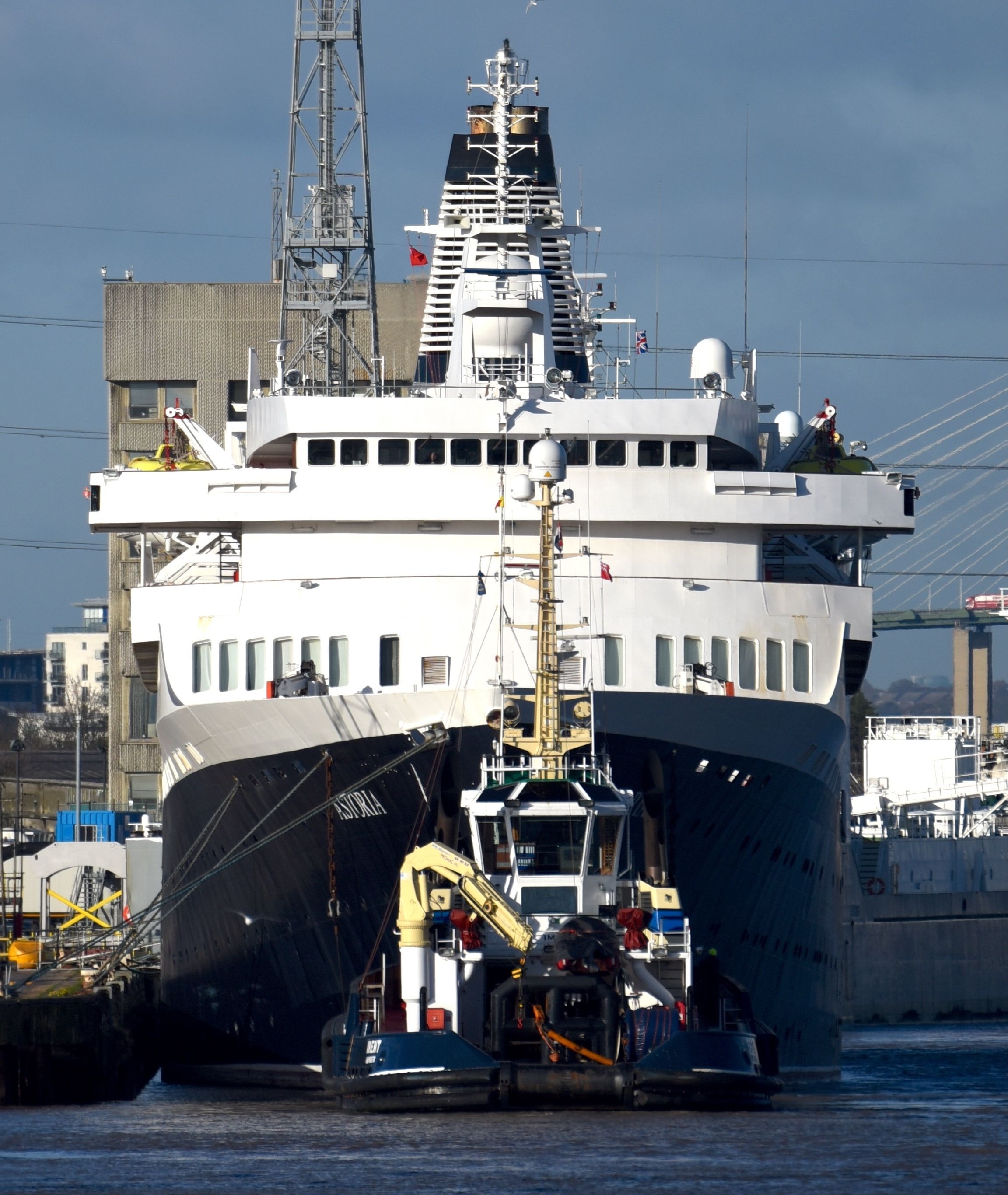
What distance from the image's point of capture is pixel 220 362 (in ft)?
254

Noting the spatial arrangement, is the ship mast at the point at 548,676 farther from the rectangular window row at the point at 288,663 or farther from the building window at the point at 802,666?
the building window at the point at 802,666

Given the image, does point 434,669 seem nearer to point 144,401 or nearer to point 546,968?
point 546,968

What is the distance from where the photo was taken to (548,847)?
98.1 feet

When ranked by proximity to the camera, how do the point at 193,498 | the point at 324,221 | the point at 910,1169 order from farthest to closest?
the point at 324,221, the point at 193,498, the point at 910,1169

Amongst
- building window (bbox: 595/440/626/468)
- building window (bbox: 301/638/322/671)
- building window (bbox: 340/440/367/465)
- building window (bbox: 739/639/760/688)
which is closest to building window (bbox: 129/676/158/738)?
building window (bbox: 340/440/367/465)

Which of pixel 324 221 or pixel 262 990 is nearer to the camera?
pixel 262 990

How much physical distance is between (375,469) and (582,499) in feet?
10.7

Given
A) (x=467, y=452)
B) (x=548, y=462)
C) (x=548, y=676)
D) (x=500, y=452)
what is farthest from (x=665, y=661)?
(x=467, y=452)

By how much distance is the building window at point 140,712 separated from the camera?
7681 cm

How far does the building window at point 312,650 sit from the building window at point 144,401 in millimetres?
45831

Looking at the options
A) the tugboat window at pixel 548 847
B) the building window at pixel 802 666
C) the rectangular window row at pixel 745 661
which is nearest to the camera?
the tugboat window at pixel 548 847

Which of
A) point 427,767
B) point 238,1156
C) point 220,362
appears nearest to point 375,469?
point 427,767

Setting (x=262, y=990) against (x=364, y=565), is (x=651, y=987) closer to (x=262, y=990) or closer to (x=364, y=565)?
(x=262, y=990)

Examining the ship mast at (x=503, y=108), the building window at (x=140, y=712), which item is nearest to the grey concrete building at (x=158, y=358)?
the building window at (x=140, y=712)
